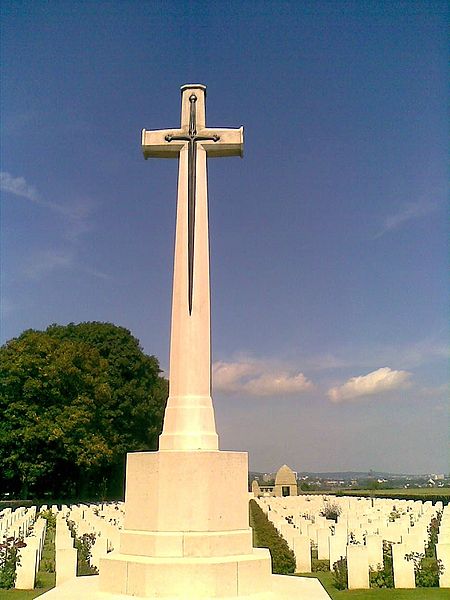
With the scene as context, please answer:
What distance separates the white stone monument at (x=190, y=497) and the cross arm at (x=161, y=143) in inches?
9.1

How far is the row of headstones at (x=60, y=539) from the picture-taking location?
332 inches

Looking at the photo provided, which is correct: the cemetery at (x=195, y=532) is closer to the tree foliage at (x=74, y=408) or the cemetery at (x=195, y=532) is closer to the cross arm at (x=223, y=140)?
the cross arm at (x=223, y=140)

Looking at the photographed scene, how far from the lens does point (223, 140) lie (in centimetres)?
726

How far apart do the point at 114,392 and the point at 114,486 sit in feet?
18.7

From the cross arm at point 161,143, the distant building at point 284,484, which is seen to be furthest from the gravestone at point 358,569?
the distant building at point 284,484

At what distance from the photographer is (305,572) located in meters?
9.78

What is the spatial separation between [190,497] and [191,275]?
240 centimetres

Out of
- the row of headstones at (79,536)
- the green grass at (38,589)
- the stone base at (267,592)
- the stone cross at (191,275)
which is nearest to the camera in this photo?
the stone base at (267,592)

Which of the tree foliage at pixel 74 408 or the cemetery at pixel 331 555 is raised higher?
the tree foliage at pixel 74 408

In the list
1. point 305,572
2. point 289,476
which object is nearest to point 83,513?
point 305,572

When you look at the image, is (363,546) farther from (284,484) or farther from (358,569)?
(284,484)

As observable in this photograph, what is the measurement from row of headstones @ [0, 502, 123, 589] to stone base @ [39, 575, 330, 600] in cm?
170

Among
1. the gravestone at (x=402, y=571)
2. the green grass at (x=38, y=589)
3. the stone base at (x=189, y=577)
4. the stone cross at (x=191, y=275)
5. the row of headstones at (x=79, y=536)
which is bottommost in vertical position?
the green grass at (x=38, y=589)

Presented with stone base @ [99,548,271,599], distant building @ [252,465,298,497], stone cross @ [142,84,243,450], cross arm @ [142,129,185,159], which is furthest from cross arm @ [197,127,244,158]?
distant building @ [252,465,298,497]
